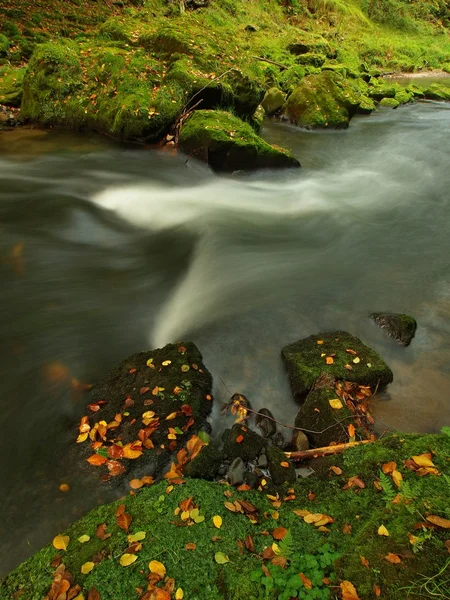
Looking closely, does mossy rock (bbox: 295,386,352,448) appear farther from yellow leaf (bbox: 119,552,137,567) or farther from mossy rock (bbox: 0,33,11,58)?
mossy rock (bbox: 0,33,11,58)

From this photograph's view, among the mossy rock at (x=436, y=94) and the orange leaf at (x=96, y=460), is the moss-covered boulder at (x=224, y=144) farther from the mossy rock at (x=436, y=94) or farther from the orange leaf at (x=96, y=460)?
the mossy rock at (x=436, y=94)

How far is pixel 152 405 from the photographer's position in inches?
144

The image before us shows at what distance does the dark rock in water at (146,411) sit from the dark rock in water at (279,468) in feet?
2.73

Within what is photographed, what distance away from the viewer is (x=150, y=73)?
35.5ft

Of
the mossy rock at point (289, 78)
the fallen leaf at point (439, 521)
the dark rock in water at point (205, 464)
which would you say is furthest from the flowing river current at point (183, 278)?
the mossy rock at point (289, 78)

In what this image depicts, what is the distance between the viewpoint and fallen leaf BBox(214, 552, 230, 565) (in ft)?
7.00

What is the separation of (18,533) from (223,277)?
4330 mm

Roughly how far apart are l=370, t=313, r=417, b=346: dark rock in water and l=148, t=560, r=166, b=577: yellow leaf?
3901 millimetres

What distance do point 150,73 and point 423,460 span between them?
11820mm

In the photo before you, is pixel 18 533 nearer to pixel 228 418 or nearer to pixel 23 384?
pixel 23 384

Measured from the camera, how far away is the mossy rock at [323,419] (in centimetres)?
344

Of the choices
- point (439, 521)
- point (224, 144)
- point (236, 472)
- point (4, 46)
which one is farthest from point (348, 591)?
point (4, 46)

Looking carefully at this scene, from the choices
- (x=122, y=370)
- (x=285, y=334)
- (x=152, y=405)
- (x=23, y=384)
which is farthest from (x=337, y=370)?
(x=23, y=384)

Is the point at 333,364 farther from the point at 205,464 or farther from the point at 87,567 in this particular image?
the point at 87,567
